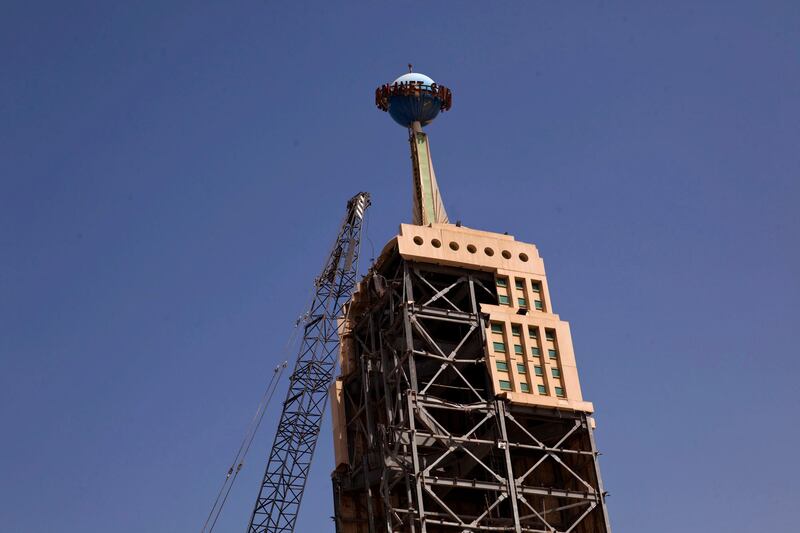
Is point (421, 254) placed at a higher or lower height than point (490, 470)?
higher

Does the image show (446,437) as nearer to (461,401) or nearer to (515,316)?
(461,401)

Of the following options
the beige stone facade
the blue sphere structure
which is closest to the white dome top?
the blue sphere structure

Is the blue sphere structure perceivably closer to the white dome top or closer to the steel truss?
the white dome top

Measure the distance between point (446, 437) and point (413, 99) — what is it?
33.9m

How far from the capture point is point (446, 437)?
8856 cm

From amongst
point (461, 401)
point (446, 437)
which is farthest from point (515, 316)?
point (446, 437)

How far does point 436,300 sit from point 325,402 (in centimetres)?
3225

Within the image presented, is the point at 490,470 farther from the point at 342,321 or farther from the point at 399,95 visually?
the point at 399,95

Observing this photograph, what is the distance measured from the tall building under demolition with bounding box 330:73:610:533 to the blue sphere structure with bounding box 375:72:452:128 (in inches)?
478

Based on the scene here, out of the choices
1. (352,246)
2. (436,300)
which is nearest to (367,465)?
(436,300)

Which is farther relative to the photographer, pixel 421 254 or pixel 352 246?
pixel 352 246

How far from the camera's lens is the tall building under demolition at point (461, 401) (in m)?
88.1

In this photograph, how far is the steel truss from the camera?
87.4 meters

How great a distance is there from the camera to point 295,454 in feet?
399
